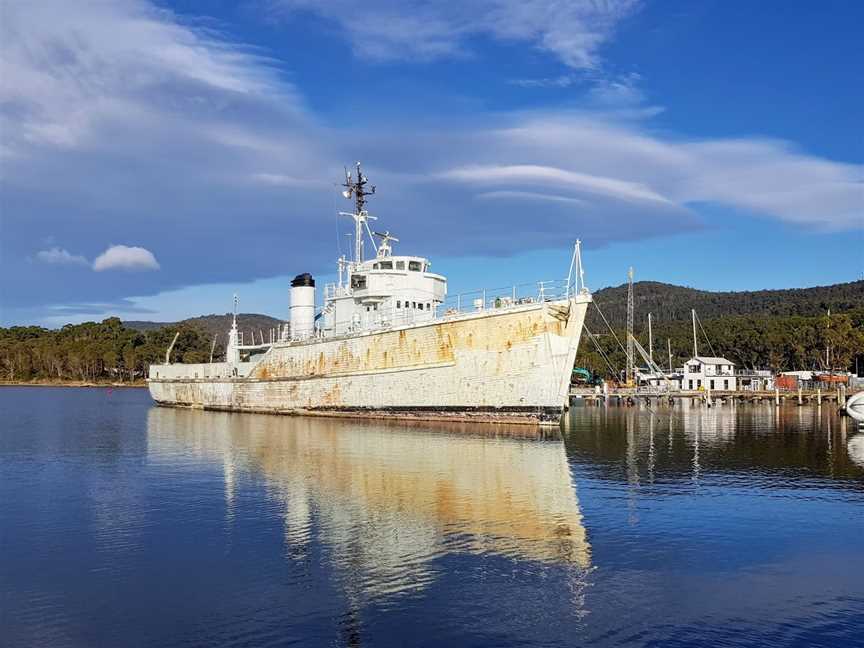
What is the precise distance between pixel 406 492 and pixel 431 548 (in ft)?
18.7

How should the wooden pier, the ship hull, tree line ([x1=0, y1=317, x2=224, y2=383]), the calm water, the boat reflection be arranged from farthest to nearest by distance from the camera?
tree line ([x1=0, y1=317, x2=224, y2=383]) → the wooden pier → the ship hull → the boat reflection → the calm water

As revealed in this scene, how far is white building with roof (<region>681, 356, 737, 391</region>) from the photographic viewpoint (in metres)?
88.4

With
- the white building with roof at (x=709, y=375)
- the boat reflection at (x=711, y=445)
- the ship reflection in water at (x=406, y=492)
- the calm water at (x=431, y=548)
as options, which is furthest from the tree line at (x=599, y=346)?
the calm water at (x=431, y=548)

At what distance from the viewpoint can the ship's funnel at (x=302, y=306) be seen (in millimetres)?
50781

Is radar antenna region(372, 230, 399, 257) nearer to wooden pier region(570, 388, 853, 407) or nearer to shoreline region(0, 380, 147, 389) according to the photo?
wooden pier region(570, 388, 853, 407)

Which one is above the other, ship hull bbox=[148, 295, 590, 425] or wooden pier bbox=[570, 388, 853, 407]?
ship hull bbox=[148, 295, 590, 425]

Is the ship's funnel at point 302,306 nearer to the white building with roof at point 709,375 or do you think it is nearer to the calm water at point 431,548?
the calm water at point 431,548

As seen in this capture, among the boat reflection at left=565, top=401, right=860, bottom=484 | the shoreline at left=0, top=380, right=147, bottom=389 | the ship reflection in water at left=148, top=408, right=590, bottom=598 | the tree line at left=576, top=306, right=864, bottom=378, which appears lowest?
the boat reflection at left=565, top=401, right=860, bottom=484

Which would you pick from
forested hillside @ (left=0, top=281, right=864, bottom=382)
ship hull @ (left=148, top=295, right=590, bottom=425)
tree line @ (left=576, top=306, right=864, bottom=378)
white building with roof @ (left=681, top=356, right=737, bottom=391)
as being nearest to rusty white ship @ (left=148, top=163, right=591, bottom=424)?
ship hull @ (left=148, top=295, right=590, bottom=425)

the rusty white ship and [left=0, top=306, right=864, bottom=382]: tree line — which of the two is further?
[left=0, top=306, right=864, bottom=382]: tree line

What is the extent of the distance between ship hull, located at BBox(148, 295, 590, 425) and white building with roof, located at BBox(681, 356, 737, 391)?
2260 inches

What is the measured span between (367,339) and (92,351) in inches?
4710

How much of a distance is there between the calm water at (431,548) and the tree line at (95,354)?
119259 millimetres

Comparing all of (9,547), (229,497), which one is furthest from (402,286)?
(9,547)
